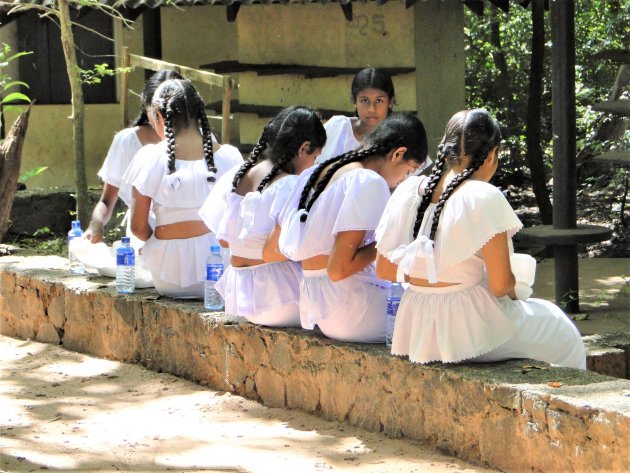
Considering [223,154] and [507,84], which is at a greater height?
[507,84]

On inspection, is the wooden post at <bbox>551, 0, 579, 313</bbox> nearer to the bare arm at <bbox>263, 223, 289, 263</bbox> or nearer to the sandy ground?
the bare arm at <bbox>263, 223, 289, 263</bbox>

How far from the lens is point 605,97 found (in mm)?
14242

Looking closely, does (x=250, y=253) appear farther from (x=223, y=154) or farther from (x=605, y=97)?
(x=605, y=97)

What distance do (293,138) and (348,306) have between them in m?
0.87

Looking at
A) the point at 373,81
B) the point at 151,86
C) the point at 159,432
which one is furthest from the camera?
the point at 151,86

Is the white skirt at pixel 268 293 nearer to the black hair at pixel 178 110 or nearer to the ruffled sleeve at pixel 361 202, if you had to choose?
the ruffled sleeve at pixel 361 202

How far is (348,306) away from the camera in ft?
16.3

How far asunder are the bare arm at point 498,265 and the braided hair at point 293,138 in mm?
1190

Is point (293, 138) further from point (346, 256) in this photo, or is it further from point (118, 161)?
point (118, 161)

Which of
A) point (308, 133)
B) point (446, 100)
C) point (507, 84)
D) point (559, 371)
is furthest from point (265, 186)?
point (507, 84)

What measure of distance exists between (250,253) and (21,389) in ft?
5.10

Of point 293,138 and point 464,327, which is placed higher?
point 293,138

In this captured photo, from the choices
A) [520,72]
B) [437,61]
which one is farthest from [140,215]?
[520,72]

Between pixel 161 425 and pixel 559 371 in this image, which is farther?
pixel 161 425
